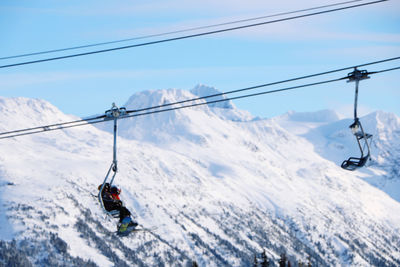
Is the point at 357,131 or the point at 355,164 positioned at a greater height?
the point at 357,131

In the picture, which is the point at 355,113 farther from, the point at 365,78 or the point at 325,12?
the point at 325,12

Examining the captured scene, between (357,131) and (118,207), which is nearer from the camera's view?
(357,131)

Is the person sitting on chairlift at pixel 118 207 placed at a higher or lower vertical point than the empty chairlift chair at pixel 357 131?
lower

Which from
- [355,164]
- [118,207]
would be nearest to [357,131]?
[355,164]

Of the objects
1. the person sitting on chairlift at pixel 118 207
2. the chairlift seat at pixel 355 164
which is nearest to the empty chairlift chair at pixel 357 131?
the chairlift seat at pixel 355 164

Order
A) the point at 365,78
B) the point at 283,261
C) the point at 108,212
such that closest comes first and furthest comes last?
the point at 365,78, the point at 108,212, the point at 283,261

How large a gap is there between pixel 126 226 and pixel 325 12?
44.8 ft

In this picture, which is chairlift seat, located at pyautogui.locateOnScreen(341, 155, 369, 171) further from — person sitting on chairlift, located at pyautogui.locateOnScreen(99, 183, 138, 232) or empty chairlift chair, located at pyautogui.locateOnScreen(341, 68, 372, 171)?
person sitting on chairlift, located at pyautogui.locateOnScreen(99, 183, 138, 232)

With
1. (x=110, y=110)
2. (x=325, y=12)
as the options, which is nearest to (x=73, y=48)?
(x=110, y=110)

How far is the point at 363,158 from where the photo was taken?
85.5 ft

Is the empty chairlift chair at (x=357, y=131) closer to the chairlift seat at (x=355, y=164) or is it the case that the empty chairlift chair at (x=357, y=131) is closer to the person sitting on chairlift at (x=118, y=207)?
the chairlift seat at (x=355, y=164)

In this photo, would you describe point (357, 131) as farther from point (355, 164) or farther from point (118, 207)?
point (118, 207)

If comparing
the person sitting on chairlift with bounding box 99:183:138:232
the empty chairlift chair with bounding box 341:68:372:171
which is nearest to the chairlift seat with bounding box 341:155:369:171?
the empty chairlift chair with bounding box 341:68:372:171

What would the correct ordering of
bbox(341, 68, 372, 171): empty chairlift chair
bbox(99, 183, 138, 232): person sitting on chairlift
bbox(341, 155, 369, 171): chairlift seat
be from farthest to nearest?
bbox(99, 183, 138, 232): person sitting on chairlift < bbox(341, 155, 369, 171): chairlift seat < bbox(341, 68, 372, 171): empty chairlift chair
